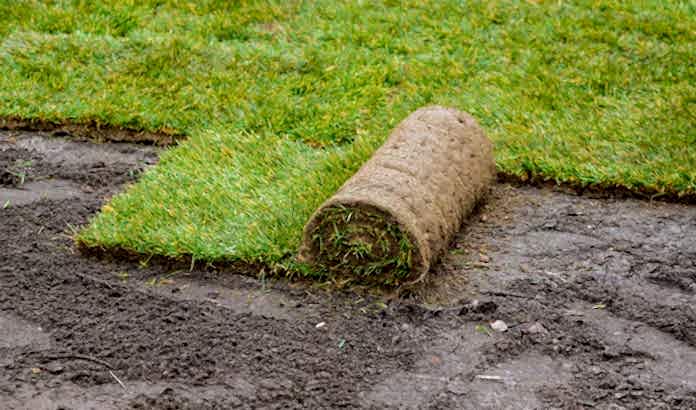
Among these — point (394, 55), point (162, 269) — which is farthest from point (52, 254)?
point (394, 55)

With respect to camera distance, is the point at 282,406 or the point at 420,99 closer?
the point at 282,406

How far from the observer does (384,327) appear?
3801mm

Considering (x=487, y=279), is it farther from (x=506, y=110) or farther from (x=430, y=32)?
(x=430, y=32)

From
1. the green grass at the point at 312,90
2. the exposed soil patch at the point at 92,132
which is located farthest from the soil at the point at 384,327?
the exposed soil patch at the point at 92,132

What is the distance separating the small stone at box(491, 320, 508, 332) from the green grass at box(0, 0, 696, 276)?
3.23 ft

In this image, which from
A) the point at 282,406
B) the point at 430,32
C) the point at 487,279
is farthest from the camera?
the point at 430,32

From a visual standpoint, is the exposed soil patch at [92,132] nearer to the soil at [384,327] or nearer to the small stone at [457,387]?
the soil at [384,327]

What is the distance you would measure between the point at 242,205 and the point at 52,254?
34.7 inches

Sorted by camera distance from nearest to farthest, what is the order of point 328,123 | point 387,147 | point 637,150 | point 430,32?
1. point 387,147
2. point 637,150
3. point 328,123
4. point 430,32

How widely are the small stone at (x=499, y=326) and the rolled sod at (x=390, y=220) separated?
13.9 inches

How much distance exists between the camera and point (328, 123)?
18.9 feet

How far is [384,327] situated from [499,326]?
1.42 ft

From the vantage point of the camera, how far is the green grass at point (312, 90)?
479cm

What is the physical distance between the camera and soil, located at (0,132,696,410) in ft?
11.1
